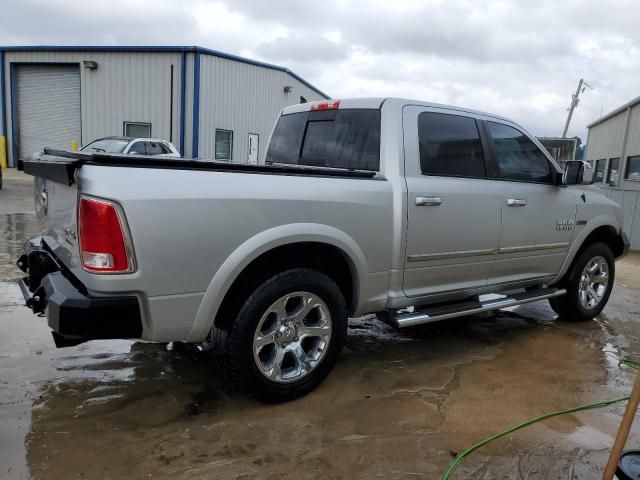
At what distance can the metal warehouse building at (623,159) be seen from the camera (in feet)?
36.4

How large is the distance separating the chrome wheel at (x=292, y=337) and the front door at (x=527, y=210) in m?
1.72

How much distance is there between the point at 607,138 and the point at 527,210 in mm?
20835

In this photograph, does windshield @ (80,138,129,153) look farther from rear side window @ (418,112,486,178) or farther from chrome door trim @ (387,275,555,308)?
chrome door trim @ (387,275,555,308)

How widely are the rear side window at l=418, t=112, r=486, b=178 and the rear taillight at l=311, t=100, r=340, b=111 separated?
701 millimetres

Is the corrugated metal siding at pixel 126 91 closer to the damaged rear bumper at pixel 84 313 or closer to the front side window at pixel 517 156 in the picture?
the front side window at pixel 517 156

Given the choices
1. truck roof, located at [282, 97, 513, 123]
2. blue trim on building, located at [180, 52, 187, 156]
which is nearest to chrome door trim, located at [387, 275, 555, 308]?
truck roof, located at [282, 97, 513, 123]

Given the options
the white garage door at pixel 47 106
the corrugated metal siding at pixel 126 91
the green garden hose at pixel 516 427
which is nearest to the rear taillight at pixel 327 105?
the green garden hose at pixel 516 427

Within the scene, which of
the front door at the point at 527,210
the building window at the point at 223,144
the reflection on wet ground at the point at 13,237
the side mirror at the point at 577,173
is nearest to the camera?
the front door at the point at 527,210

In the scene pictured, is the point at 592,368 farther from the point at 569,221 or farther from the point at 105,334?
the point at 105,334

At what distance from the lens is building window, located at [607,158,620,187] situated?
19369mm

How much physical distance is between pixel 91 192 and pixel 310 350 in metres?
1.64

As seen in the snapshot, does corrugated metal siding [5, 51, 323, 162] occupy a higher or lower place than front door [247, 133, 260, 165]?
higher

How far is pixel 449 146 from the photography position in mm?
3977

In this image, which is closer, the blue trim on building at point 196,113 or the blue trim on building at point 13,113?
the blue trim on building at point 196,113
